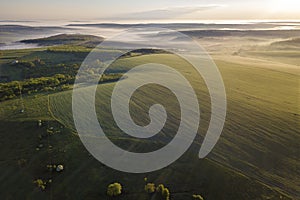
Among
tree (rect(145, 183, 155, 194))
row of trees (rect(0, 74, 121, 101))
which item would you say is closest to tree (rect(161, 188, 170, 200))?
tree (rect(145, 183, 155, 194))

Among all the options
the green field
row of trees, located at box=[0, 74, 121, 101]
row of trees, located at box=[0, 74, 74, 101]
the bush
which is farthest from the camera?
row of trees, located at box=[0, 74, 121, 101]

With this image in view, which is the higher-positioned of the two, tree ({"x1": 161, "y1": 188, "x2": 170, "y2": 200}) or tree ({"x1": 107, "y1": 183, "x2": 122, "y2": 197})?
tree ({"x1": 161, "y1": 188, "x2": 170, "y2": 200})

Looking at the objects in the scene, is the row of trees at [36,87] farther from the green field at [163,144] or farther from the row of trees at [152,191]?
the row of trees at [152,191]

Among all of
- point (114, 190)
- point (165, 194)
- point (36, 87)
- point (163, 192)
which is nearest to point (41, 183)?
point (114, 190)

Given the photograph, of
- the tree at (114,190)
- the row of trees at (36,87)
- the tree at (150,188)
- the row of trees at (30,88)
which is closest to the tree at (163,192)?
the tree at (150,188)

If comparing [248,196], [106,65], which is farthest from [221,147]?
[106,65]

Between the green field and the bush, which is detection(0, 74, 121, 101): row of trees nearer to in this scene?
the green field

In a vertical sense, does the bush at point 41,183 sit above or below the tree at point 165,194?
below

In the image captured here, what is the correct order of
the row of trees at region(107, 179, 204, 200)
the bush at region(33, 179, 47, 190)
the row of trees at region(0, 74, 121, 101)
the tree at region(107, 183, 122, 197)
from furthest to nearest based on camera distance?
1. the row of trees at region(0, 74, 121, 101)
2. the bush at region(33, 179, 47, 190)
3. the tree at region(107, 183, 122, 197)
4. the row of trees at region(107, 179, 204, 200)

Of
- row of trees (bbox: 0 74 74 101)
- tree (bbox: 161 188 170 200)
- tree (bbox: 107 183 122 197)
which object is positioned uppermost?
tree (bbox: 161 188 170 200)
